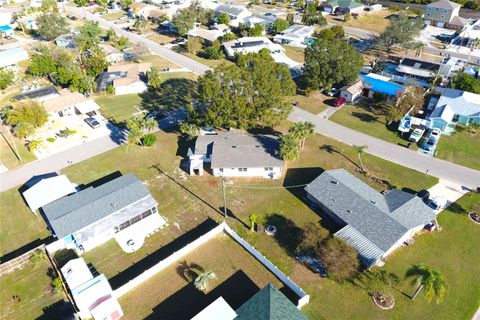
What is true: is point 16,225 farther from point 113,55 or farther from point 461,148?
point 461,148

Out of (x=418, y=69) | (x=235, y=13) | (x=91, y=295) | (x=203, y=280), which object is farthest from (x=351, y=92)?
(x=235, y=13)

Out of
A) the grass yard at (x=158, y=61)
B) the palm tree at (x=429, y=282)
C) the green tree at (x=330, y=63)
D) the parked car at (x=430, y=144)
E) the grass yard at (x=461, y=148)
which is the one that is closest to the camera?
the palm tree at (x=429, y=282)

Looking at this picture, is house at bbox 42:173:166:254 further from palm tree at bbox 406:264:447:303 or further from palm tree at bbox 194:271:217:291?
palm tree at bbox 406:264:447:303

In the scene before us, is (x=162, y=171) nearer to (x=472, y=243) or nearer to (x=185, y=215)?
(x=185, y=215)

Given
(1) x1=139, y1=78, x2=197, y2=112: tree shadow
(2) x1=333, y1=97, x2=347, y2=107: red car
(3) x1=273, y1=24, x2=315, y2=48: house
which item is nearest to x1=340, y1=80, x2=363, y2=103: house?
(2) x1=333, y1=97, x2=347, y2=107: red car

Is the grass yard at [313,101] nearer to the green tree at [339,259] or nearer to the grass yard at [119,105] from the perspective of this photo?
the grass yard at [119,105]

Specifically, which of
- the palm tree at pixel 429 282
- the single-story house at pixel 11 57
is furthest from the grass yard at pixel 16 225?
the single-story house at pixel 11 57
